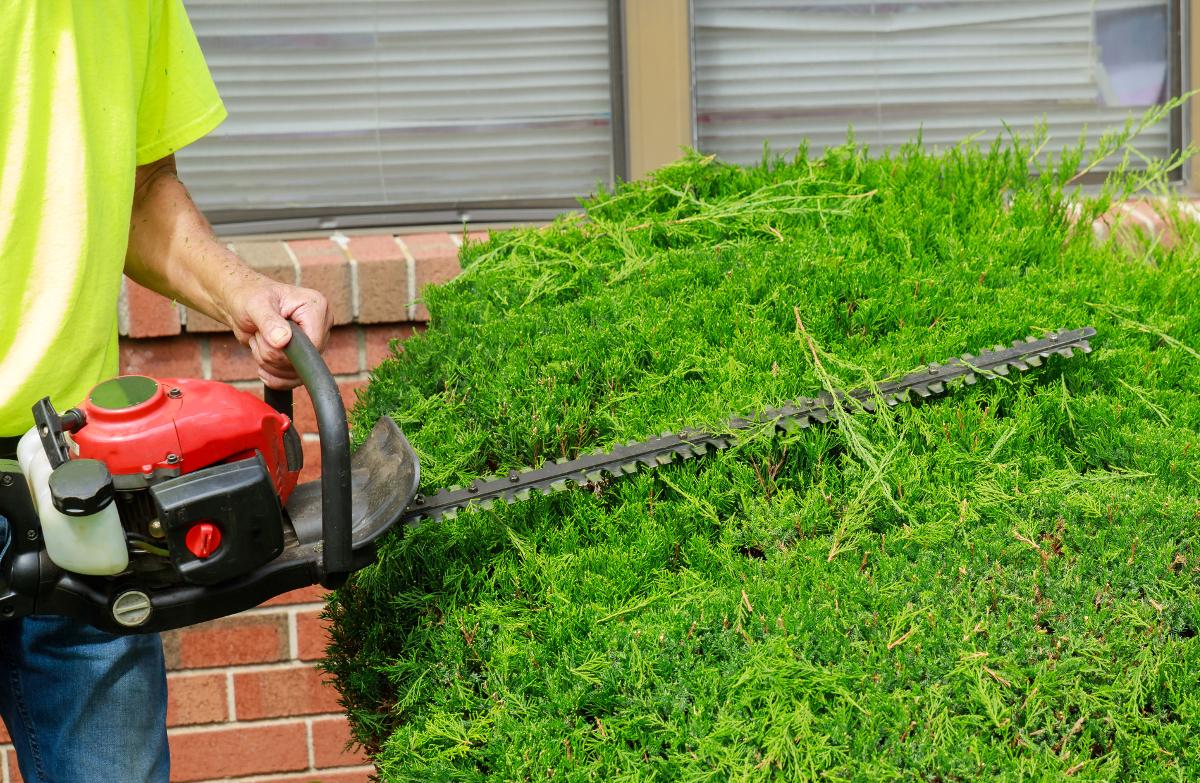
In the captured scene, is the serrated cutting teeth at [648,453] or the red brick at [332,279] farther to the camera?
the red brick at [332,279]

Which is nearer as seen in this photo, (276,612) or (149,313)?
(149,313)

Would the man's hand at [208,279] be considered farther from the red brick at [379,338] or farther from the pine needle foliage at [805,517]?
the red brick at [379,338]

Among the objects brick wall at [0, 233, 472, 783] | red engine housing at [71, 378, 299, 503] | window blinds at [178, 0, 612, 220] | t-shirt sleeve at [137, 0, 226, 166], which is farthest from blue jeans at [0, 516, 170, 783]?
window blinds at [178, 0, 612, 220]

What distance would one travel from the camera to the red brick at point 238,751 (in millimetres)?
2715

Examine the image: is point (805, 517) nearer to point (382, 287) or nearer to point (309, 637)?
point (382, 287)

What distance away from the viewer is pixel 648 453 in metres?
1.38

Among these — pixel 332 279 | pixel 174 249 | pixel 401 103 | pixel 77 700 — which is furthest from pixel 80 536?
pixel 401 103

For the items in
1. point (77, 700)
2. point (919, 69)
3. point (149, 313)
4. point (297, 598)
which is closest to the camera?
point (77, 700)

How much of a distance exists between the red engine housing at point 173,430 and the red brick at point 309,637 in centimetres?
155

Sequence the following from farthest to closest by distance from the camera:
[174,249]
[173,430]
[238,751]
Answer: [238,751], [174,249], [173,430]

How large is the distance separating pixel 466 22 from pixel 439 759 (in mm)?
2320

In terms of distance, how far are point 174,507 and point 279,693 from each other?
72.9 inches

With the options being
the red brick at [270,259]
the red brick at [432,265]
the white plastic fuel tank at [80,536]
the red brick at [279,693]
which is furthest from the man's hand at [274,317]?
the red brick at [279,693]

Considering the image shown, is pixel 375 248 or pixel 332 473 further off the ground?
pixel 375 248
